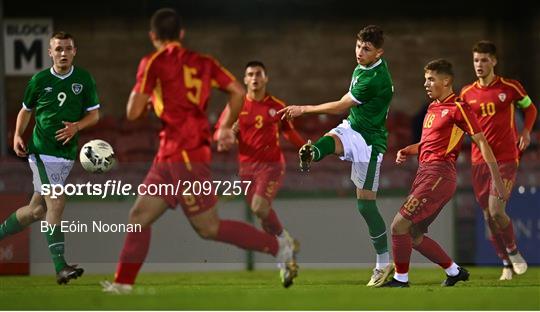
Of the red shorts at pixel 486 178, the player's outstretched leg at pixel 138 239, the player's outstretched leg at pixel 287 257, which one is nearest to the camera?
the player's outstretched leg at pixel 138 239

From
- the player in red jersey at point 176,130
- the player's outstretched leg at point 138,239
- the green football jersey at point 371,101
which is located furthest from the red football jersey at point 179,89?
the green football jersey at point 371,101

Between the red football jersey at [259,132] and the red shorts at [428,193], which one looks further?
the red football jersey at [259,132]

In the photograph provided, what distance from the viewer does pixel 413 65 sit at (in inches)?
556

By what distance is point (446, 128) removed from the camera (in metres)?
7.43

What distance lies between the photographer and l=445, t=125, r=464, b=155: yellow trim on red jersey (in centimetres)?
745

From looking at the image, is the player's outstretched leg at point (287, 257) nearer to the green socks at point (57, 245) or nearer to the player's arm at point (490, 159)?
the player's arm at point (490, 159)

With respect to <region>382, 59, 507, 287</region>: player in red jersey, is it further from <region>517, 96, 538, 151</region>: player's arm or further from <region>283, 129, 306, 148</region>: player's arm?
<region>283, 129, 306, 148</region>: player's arm

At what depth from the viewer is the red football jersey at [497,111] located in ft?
27.4

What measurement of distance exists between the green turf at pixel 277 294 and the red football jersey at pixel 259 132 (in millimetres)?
940

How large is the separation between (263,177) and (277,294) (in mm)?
1195

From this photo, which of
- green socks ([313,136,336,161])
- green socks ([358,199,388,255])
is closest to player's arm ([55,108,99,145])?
green socks ([313,136,336,161])

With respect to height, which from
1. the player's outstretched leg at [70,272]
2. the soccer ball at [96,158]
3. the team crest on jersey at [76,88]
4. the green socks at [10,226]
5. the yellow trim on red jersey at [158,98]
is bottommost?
the player's outstretched leg at [70,272]

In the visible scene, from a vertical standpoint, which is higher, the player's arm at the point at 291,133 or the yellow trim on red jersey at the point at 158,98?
the yellow trim on red jersey at the point at 158,98

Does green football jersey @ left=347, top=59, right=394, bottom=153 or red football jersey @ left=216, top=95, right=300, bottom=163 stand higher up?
green football jersey @ left=347, top=59, right=394, bottom=153
